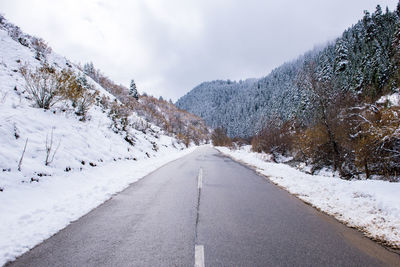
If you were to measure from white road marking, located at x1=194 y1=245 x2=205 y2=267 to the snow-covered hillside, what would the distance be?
2367 mm

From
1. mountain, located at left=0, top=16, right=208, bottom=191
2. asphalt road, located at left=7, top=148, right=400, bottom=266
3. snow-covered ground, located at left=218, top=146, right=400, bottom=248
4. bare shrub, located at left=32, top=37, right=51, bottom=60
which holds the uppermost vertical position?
bare shrub, located at left=32, top=37, right=51, bottom=60

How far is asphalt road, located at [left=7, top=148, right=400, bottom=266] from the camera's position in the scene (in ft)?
7.82

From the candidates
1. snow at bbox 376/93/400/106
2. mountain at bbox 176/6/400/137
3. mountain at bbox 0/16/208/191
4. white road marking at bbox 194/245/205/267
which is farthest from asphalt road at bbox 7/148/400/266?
mountain at bbox 176/6/400/137

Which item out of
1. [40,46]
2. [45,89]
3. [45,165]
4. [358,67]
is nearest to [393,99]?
[45,165]

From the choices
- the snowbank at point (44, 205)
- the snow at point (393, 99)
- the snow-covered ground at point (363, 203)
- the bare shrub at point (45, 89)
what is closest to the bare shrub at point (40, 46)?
the bare shrub at point (45, 89)

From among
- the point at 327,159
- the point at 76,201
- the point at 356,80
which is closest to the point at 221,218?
the point at 76,201

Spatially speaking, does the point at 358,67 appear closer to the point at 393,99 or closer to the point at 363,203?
the point at 393,99

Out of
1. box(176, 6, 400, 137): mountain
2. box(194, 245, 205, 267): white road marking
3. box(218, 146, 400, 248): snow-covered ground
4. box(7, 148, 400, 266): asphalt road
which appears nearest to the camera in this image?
box(194, 245, 205, 267): white road marking

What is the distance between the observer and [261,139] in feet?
76.2

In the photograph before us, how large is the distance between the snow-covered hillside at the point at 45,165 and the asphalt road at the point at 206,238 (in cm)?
53

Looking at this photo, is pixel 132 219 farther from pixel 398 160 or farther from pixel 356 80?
pixel 356 80

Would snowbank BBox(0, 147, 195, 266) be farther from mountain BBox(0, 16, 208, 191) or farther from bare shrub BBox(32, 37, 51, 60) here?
bare shrub BBox(32, 37, 51, 60)

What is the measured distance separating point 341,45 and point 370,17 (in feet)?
138

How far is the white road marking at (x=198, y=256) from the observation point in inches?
88.7
